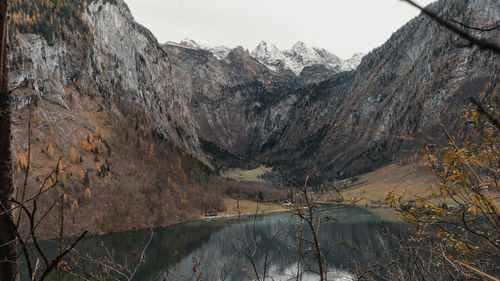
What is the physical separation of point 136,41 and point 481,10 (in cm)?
15689

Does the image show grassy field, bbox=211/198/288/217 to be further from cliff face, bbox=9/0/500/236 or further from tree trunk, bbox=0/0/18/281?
tree trunk, bbox=0/0/18/281

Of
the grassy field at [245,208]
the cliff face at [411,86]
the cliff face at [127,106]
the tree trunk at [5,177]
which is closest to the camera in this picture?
the tree trunk at [5,177]

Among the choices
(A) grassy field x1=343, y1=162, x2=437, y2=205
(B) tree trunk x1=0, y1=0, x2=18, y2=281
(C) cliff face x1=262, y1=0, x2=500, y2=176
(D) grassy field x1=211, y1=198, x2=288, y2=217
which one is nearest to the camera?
(B) tree trunk x1=0, y1=0, x2=18, y2=281

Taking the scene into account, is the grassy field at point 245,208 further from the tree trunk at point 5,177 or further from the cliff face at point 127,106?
the tree trunk at point 5,177

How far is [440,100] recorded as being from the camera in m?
145

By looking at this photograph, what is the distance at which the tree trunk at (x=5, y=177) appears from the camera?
174 centimetres

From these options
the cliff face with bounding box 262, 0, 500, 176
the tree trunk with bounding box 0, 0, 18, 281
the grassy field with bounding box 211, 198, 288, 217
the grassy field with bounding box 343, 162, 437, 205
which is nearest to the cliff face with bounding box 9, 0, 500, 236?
the cliff face with bounding box 262, 0, 500, 176

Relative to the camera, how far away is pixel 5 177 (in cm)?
188

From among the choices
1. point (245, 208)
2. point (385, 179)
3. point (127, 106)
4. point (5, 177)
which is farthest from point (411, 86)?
point (5, 177)

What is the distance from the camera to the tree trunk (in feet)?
5.72

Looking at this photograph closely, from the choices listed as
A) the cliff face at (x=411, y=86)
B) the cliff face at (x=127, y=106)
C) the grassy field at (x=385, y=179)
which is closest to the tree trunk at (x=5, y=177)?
the cliff face at (x=127, y=106)

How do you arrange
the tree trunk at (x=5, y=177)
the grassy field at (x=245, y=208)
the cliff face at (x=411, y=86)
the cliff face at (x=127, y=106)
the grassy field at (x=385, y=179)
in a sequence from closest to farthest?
1. the tree trunk at (x=5, y=177)
2. the cliff face at (x=127, y=106)
3. the grassy field at (x=245, y=208)
4. the grassy field at (x=385, y=179)
5. the cliff face at (x=411, y=86)

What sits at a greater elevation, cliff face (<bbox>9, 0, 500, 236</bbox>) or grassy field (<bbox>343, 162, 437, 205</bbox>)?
cliff face (<bbox>9, 0, 500, 236</bbox>)

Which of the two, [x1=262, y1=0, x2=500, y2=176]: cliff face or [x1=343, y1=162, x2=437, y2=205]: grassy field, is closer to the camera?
[x1=343, y1=162, x2=437, y2=205]: grassy field
